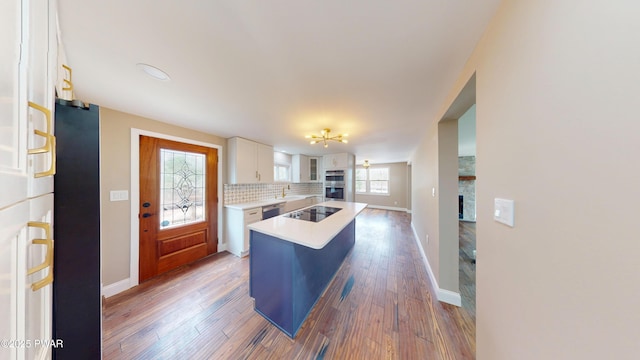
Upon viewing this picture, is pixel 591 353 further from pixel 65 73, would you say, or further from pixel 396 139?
pixel 396 139

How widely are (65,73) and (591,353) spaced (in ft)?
9.47

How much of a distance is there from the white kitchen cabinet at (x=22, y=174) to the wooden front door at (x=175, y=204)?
228 centimetres

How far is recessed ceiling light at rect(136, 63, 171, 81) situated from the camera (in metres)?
1.34

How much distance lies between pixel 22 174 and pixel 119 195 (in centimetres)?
250

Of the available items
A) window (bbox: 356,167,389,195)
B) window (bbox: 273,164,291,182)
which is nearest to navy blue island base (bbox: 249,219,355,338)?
window (bbox: 273,164,291,182)

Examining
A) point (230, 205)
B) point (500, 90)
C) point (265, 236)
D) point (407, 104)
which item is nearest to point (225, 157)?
point (230, 205)

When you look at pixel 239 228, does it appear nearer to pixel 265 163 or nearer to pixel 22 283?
pixel 265 163

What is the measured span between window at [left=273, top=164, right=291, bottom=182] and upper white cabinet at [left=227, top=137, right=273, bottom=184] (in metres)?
0.70

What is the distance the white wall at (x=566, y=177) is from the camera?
1.36 ft

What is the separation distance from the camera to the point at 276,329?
164 cm

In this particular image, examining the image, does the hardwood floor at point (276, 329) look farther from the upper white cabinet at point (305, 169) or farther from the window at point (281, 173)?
the upper white cabinet at point (305, 169)

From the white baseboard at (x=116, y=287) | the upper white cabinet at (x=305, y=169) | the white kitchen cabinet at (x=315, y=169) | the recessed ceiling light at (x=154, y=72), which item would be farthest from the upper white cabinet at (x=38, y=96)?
the white kitchen cabinet at (x=315, y=169)

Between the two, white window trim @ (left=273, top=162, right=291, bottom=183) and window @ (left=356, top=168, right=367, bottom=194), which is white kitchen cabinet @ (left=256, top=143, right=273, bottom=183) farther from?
window @ (left=356, top=168, right=367, bottom=194)

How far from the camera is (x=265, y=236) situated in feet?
5.79
